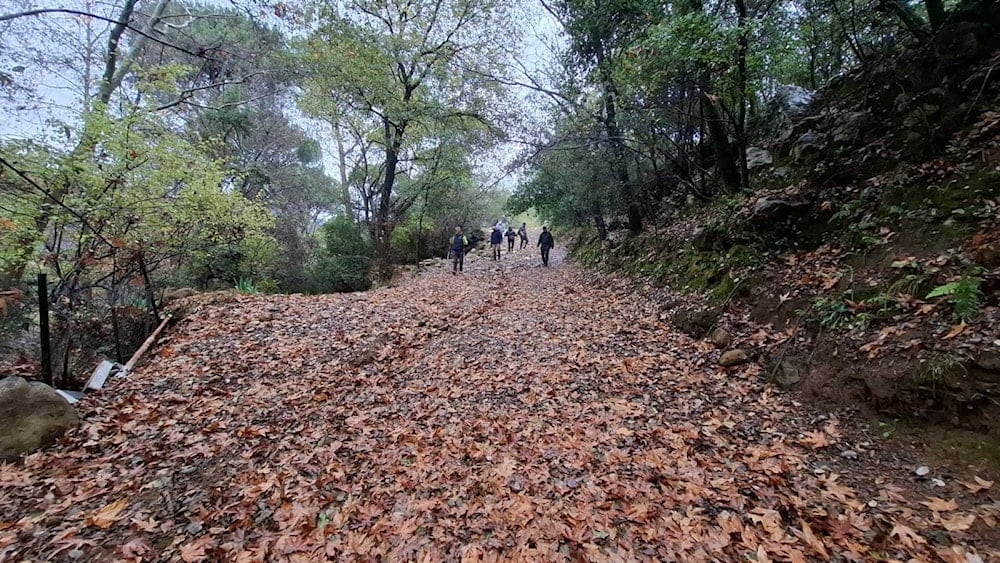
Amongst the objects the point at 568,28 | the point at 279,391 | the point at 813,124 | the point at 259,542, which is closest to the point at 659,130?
the point at 813,124

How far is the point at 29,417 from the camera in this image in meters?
3.85

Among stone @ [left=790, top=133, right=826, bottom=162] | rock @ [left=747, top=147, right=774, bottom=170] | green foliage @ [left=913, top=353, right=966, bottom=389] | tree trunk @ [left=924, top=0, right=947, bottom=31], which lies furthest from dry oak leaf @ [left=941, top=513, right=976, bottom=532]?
rock @ [left=747, top=147, right=774, bottom=170]

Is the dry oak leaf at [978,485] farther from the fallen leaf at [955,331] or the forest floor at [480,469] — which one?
the fallen leaf at [955,331]

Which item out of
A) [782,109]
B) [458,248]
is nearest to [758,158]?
[782,109]

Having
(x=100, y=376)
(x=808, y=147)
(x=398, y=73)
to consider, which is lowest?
(x=100, y=376)

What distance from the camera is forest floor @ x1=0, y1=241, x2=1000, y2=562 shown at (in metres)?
2.62

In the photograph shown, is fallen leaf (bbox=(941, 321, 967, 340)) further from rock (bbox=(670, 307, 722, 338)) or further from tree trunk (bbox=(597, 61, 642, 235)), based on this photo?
tree trunk (bbox=(597, 61, 642, 235))

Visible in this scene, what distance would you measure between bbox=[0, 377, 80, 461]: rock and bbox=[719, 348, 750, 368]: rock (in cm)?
747

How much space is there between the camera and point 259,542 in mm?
2777

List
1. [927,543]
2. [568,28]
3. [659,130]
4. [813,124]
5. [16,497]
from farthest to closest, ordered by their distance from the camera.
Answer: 1. [568,28]
2. [659,130]
3. [813,124]
4. [16,497]
5. [927,543]

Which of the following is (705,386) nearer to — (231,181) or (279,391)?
(279,391)

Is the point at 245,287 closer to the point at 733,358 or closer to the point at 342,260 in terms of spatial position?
the point at 342,260

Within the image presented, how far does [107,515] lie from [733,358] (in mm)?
6312

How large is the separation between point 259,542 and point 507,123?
38.2 ft
